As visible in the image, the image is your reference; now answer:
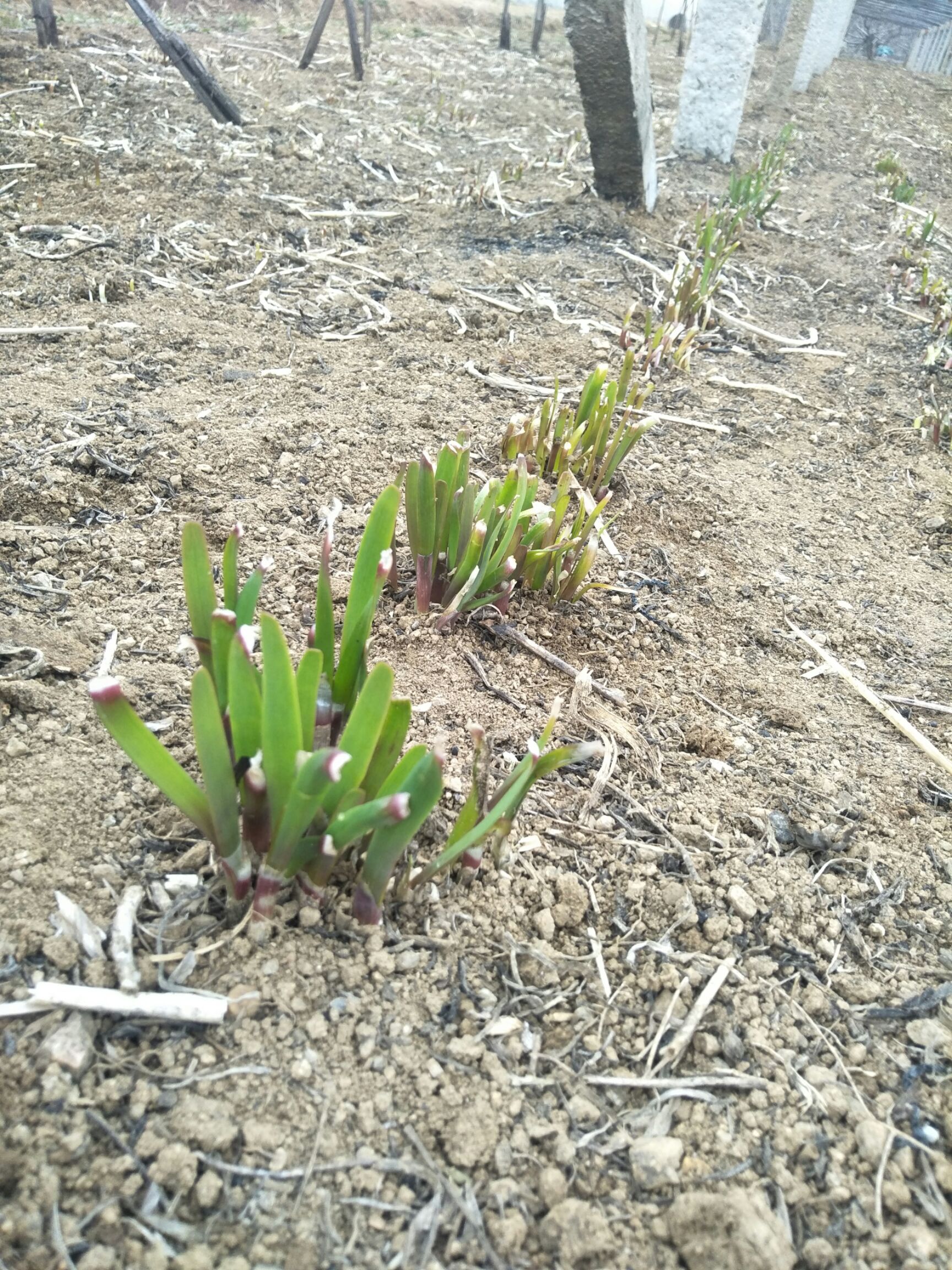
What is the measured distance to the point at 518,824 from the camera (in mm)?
1684

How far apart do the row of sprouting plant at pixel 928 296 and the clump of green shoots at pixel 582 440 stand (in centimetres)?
148

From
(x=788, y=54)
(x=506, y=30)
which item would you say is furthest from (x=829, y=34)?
(x=506, y=30)

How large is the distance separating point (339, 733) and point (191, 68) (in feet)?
17.3

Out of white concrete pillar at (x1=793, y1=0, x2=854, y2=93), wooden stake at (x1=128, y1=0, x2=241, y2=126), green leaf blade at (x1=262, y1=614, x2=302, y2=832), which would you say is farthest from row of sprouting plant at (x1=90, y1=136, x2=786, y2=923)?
white concrete pillar at (x1=793, y1=0, x2=854, y2=93)

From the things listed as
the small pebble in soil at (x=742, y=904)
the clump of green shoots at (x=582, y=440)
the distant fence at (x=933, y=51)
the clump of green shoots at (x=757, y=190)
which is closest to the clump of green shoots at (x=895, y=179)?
the clump of green shoots at (x=757, y=190)

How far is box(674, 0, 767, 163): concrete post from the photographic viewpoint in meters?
6.69

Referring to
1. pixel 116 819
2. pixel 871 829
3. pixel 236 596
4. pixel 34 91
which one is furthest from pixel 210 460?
pixel 34 91

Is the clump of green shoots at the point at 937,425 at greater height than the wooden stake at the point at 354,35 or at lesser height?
→ lesser

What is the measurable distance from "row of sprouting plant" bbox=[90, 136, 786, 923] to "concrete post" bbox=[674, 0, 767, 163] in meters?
6.39

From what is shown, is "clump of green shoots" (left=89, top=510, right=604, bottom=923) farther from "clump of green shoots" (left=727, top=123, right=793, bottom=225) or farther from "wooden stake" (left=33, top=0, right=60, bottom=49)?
"wooden stake" (left=33, top=0, right=60, bottom=49)

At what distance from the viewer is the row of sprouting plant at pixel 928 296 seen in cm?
355

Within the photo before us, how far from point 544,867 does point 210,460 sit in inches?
62.2

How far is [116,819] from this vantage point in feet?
4.90

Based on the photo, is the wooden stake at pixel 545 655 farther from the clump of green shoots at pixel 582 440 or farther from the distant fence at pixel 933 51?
the distant fence at pixel 933 51
